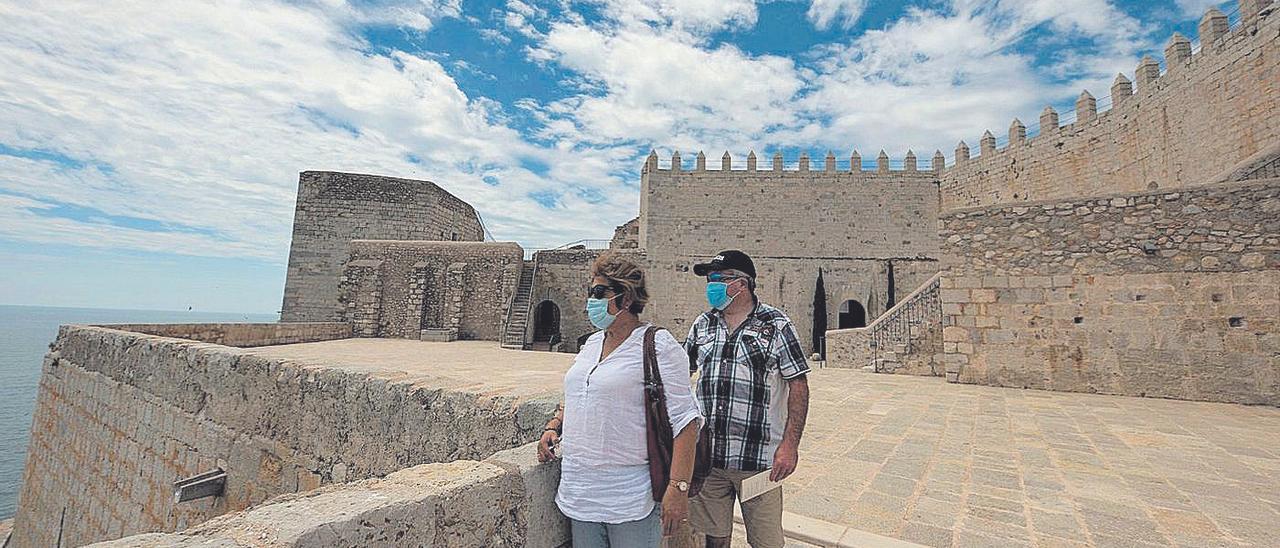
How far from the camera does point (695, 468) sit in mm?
2027

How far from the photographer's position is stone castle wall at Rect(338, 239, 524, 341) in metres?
19.1

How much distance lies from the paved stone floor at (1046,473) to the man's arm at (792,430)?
120 centimetres

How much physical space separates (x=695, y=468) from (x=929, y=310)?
35.6ft

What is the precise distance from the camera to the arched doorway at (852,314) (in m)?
22.4

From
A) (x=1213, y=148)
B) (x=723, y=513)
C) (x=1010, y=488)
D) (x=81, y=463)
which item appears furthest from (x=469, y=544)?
(x=1213, y=148)

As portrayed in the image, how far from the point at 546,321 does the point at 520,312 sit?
3.30 metres

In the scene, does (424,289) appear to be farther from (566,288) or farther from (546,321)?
(566,288)

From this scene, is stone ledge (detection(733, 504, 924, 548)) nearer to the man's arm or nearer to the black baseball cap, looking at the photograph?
the man's arm

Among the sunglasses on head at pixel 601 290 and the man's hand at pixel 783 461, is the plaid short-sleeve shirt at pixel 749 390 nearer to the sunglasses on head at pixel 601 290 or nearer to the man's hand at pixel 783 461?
the man's hand at pixel 783 461

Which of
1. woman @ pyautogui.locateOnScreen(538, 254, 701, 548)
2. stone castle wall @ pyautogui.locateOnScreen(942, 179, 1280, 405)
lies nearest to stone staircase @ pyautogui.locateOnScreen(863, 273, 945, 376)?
stone castle wall @ pyautogui.locateOnScreen(942, 179, 1280, 405)

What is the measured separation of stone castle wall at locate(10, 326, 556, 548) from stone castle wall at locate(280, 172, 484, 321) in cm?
1417

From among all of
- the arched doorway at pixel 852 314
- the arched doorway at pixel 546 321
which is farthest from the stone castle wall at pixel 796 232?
the arched doorway at pixel 546 321

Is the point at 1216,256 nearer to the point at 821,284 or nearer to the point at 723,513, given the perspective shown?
the point at 723,513

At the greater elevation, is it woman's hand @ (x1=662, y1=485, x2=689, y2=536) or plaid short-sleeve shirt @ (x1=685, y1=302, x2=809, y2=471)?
plaid short-sleeve shirt @ (x1=685, y1=302, x2=809, y2=471)
